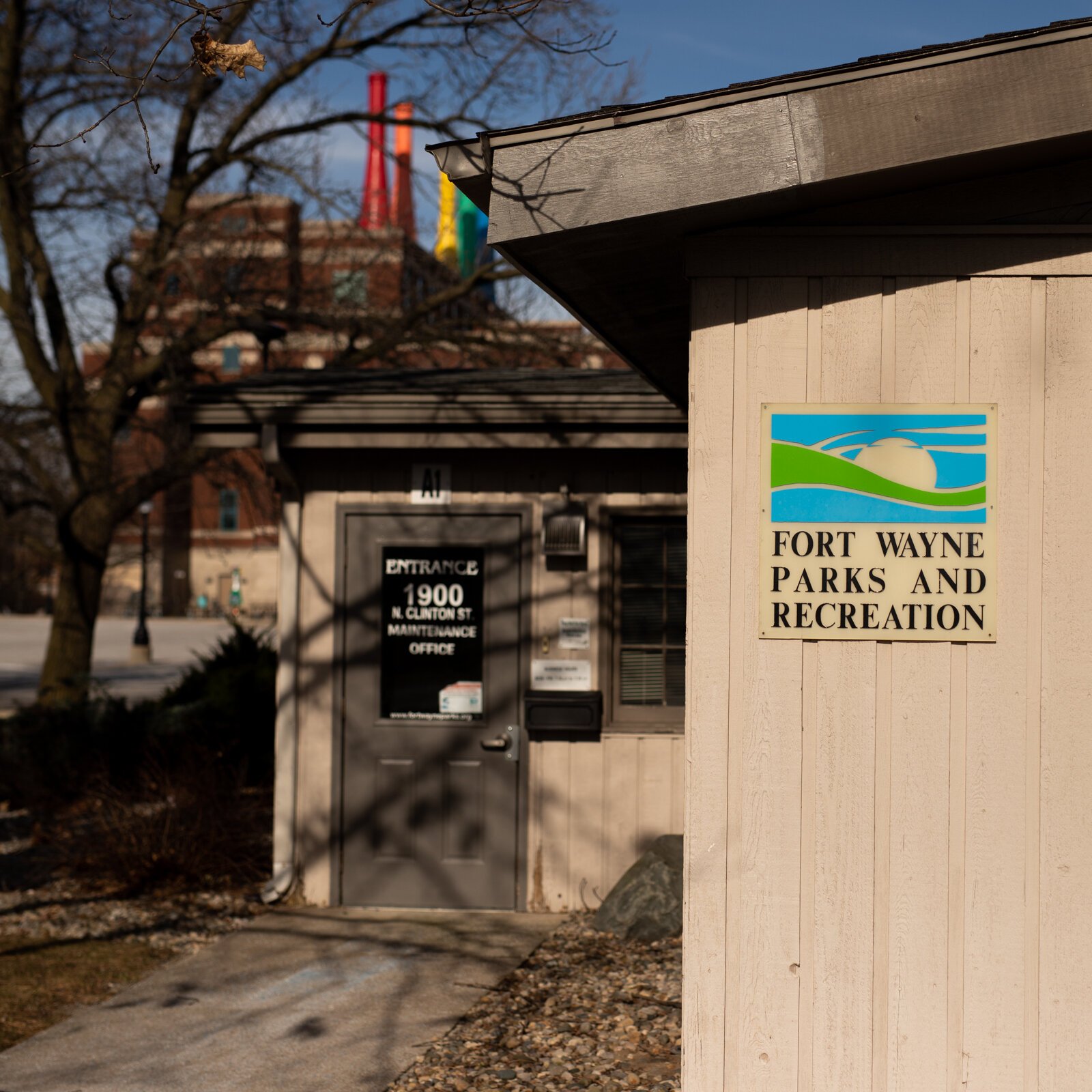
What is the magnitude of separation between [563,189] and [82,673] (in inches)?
444

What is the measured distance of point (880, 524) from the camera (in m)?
3.68

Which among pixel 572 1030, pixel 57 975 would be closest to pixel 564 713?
pixel 572 1030

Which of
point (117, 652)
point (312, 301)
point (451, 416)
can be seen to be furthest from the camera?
point (117, 652)

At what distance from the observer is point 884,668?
368 centimetres

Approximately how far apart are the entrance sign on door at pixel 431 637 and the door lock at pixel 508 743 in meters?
0.32

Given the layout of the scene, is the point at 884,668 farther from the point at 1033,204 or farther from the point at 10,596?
the point at 10,596

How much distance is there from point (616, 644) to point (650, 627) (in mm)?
237

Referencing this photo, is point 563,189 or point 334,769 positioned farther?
point 334,769

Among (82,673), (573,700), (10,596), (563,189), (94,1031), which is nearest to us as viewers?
(563,189)

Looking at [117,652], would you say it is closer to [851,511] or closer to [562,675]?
[562,675]

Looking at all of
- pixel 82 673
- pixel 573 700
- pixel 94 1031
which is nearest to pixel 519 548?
pixel 573 700

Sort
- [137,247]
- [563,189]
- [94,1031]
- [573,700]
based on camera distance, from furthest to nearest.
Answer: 1. [137,247]
2. [573,700]
3. [94,1031]
4. [563,189]

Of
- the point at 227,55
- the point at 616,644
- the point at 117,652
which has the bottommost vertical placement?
the point at 117,652

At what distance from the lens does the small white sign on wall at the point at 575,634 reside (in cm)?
772
